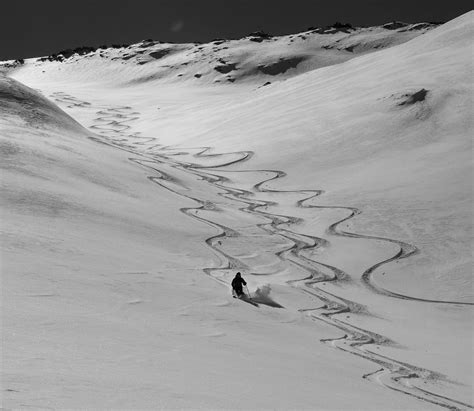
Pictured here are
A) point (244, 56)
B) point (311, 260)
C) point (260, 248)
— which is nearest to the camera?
point (311, 260)

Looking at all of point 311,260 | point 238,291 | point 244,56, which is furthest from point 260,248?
point 244,56

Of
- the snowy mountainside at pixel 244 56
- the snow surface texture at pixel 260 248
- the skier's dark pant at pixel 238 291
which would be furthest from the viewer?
the snowy mountainside at pixel 244 56

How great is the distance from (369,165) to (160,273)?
977 inches

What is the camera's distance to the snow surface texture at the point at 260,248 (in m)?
10.4

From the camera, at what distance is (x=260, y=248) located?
27.3 m

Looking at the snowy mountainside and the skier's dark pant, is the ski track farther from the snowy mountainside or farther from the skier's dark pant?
the snowy mountainside

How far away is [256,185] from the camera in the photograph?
41.6 m

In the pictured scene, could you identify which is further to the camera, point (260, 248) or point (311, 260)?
point (260, 248)

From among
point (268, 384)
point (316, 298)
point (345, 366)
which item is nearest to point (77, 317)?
point (268, 384)

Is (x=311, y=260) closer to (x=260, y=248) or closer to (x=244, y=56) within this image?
(x=260, y=248)

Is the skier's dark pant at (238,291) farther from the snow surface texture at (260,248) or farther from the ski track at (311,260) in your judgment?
the ski track at (311,260)

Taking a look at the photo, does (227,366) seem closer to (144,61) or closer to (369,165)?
(369,165)

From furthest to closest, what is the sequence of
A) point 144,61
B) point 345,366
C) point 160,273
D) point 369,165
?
point 144,61, point 369,165, point 160,273, point 345,366

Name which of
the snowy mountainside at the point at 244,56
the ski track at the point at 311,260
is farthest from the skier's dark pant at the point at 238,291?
the snowy mountainside at the point at 244,56
